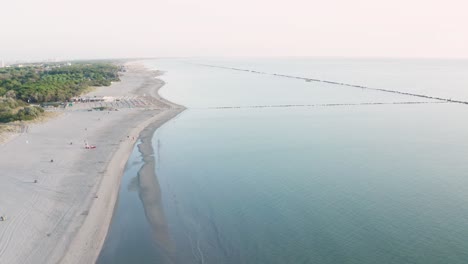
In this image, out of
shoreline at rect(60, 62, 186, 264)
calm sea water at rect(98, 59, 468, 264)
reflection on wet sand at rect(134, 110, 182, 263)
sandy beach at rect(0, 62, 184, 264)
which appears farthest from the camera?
reflection on wet sand at rect(134, 110, 182, 263)

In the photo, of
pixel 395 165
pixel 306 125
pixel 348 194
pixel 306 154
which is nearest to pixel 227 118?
pixel 306 125

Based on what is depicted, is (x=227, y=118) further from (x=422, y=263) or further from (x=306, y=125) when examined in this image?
(x=422, y=263)

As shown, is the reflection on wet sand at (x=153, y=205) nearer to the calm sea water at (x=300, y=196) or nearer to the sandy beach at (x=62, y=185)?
the calm sea water at (x=300, y=196)

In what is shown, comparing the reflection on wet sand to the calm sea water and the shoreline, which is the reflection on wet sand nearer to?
the calm sea water

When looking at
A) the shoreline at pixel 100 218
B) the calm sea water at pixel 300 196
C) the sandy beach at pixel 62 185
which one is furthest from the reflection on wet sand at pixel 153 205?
the sandy beach at pixel 62 185

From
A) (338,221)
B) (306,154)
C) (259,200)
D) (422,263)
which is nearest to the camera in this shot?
(422,263)

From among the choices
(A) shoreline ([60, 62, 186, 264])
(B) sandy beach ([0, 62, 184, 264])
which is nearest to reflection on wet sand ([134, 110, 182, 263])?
(A) shoreline ([60, 62, 186, 264])

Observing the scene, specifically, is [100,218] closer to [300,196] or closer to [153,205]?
[153,205]
